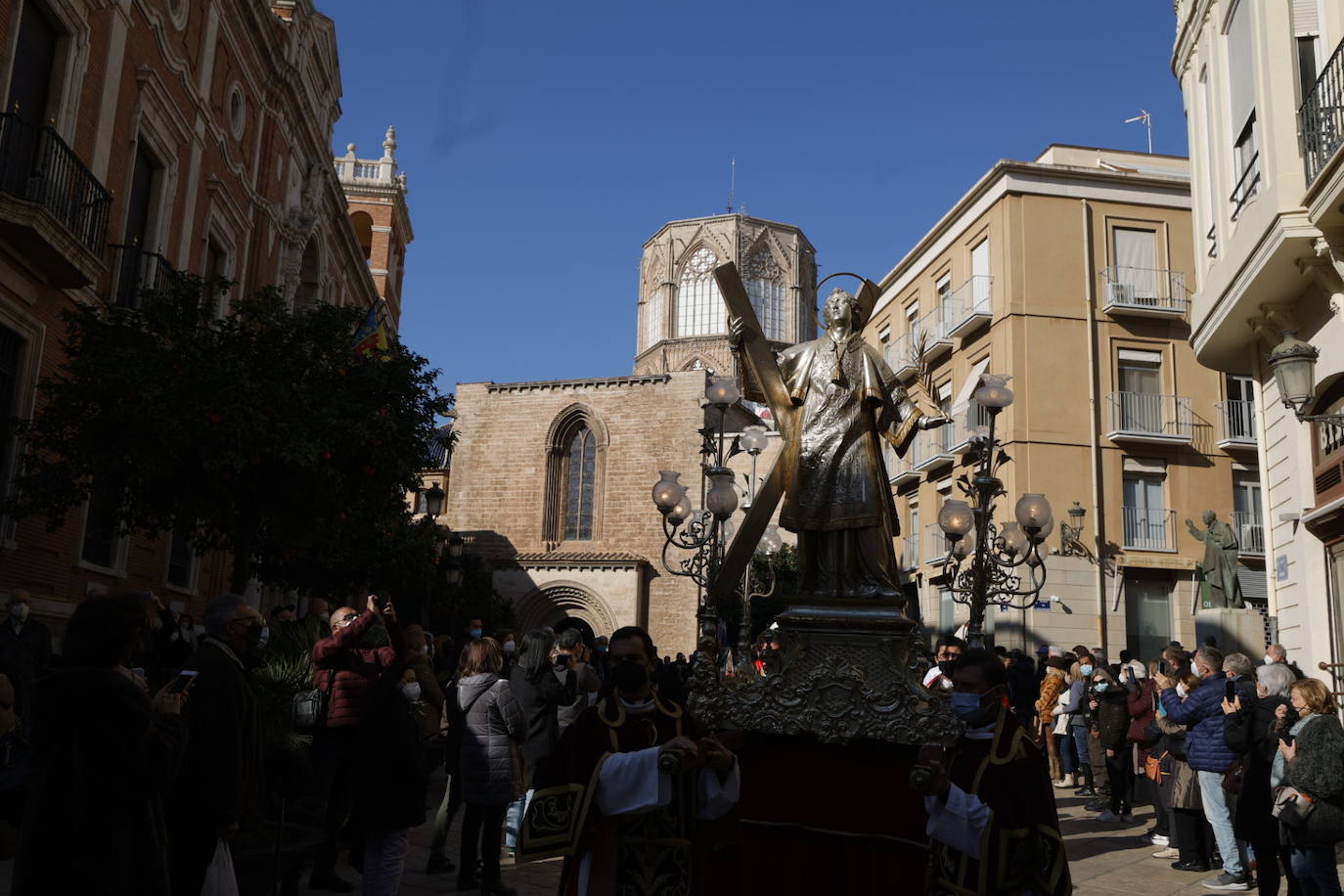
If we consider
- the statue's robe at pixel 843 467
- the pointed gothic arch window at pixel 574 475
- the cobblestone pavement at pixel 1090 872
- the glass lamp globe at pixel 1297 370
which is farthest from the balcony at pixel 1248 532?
the pointed gothic arch window at pixel 574 475

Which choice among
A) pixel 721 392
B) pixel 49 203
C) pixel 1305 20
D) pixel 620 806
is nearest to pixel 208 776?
pixel 620 806

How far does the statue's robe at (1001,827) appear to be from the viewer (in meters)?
4.10

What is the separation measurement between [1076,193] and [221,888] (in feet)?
79.2

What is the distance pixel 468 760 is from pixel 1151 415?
20.1m

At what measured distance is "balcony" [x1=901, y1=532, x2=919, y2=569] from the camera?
2750 cm

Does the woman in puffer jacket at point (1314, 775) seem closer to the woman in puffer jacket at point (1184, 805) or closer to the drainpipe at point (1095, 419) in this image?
the woman in puffer jacket at point (1184, 805)

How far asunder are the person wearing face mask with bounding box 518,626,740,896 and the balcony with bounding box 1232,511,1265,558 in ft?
70.3

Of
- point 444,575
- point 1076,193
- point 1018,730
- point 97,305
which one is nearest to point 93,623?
point 1018,730

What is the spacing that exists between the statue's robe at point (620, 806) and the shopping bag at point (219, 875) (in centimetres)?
139

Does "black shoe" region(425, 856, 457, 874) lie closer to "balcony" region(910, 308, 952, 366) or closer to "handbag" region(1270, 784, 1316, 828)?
"handbag" region(1270, 784, 1316, 828)

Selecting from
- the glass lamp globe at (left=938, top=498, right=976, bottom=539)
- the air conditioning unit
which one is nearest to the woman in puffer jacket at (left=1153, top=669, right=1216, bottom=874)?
the glass lamp globe at (left=938, top=498, right=976, bottom=539)

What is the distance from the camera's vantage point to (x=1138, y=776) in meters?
12.0

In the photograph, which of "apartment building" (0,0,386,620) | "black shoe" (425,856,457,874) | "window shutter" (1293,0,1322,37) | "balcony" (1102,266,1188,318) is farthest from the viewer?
"balcony" (1102,266,1188,318)

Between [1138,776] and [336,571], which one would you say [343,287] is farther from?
[1138,776]
